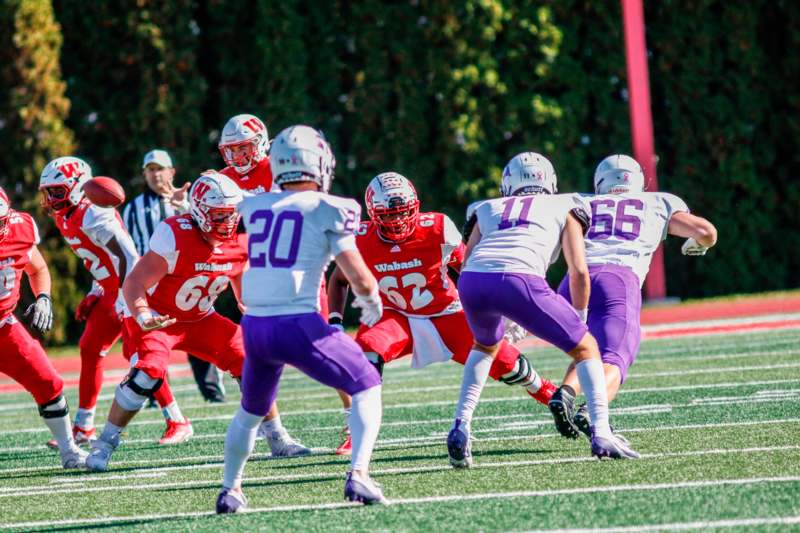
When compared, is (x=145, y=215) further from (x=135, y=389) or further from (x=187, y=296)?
(x=135, y=389)

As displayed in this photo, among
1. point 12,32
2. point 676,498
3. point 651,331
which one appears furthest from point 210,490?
point 12,32

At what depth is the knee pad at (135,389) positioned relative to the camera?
6953 millimetres

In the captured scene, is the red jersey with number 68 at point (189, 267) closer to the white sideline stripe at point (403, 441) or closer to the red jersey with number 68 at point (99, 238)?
the white sideline stripe at point (403, 441)

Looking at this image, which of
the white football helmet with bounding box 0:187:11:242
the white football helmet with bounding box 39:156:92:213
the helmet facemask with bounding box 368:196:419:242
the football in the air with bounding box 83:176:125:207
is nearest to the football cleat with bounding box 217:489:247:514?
the helmet facemask with bounding box 368:196:419:242

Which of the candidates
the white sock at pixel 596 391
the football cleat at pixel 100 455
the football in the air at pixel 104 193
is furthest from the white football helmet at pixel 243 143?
the white sock at pixel 596 391

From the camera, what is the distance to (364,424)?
5.18 metres

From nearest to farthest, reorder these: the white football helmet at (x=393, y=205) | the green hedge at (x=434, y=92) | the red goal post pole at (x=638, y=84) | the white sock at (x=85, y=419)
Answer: the white football helmet at (x=393, y=205) → the white sock at (x=85, y=419) → the green hedge at (x=434, y=92) → the red goal post pole at (x=638, y=84)

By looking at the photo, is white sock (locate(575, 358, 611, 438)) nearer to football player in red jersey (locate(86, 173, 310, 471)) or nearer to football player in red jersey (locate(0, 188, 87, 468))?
football player in red jersey (locate(86, 173, 310, 471))

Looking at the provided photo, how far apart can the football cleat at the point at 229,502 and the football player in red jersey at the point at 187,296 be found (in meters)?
1.48

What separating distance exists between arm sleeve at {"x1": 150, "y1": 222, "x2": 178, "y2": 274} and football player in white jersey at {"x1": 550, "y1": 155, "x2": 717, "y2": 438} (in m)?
2.12

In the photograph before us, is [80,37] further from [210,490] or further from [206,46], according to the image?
[210,490]

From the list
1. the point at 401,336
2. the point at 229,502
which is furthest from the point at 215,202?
the point at 229,502

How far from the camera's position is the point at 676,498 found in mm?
4977

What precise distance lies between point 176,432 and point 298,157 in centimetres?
319
